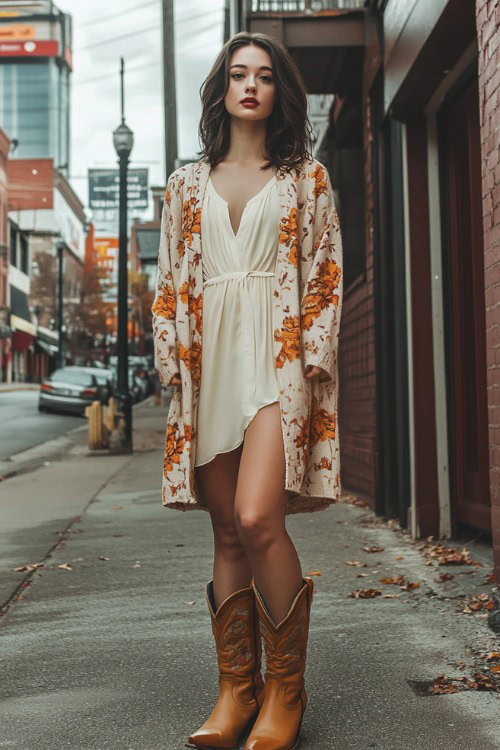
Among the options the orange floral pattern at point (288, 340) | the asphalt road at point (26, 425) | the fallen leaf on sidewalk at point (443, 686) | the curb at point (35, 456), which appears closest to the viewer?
the orange floral pattern at point (288, 340)

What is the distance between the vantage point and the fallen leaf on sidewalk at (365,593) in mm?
5113

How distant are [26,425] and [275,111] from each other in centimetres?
2012

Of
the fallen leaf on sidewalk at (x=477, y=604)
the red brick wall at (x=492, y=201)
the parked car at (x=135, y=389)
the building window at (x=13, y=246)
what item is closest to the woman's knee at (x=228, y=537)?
the red brick wall at (x=492, y=201)

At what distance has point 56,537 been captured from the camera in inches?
290

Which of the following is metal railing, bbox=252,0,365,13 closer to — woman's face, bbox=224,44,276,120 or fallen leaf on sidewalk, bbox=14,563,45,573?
fallen leaf on sidewalk, bbox=14,563,45,573

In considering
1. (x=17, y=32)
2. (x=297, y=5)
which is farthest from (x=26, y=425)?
(x=17, y=32)

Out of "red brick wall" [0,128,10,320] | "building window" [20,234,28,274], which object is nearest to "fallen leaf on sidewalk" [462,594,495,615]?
"red brick wall" [0,128,10,320]

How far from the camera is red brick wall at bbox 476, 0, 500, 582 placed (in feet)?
14.3

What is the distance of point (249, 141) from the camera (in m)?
3.39

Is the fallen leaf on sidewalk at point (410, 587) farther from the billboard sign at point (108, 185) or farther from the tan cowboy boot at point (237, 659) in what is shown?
the billboard sign at point (108, 185)

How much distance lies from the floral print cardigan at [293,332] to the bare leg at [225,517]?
0.06 meters

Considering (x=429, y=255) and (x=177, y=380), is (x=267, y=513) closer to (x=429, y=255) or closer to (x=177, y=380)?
(x=177, y=380)

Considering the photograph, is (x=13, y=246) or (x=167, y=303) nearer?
(x=167, y=303)

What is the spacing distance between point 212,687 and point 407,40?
13.8ft
